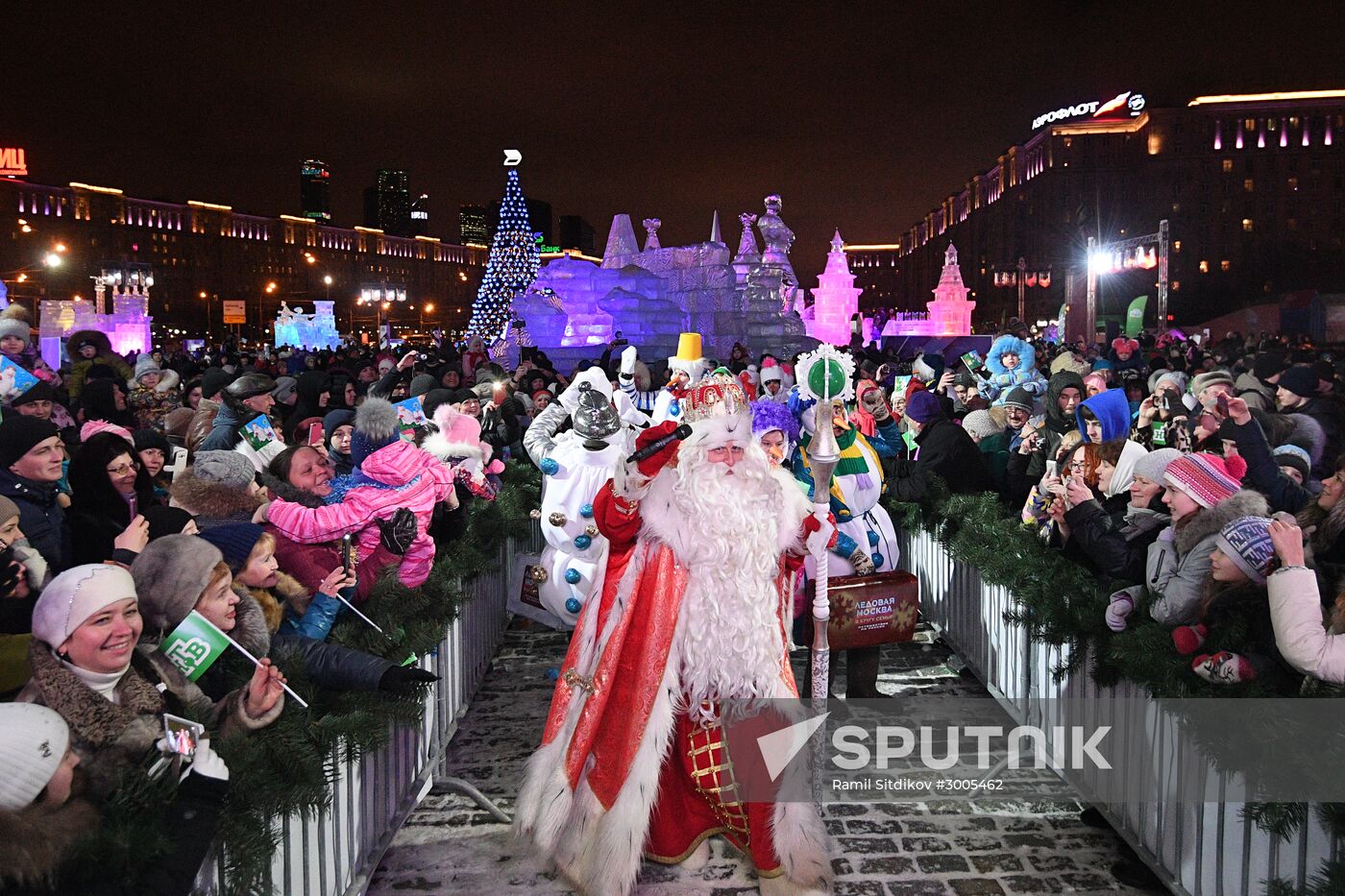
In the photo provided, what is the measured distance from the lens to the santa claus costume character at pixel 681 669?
462cm

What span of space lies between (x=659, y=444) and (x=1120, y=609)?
232 centimetres

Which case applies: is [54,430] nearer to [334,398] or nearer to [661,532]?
[661,532]

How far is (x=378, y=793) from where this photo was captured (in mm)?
4785

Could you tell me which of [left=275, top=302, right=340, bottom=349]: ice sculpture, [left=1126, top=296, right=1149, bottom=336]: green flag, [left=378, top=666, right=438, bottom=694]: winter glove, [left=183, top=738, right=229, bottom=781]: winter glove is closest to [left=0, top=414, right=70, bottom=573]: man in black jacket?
[left=378, top=666, right=438, bottom=694]: winter glove

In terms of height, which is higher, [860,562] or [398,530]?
[398,530]

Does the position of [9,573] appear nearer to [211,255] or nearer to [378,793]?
[378,793]

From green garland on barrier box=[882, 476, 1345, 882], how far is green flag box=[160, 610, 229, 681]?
3.57m

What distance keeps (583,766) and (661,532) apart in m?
1.15

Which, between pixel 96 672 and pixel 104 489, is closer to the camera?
pixel 96 672

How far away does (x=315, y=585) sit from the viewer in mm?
4613

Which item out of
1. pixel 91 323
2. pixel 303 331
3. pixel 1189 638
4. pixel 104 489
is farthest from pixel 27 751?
pixel 303 331

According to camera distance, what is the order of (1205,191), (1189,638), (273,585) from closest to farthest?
1. (273,585)
2. (1189,638)
3. (1205,191)

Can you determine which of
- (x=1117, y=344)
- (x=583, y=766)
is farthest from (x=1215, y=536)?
(x=1117, y=344)

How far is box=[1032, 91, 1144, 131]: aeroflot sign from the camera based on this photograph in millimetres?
99938
